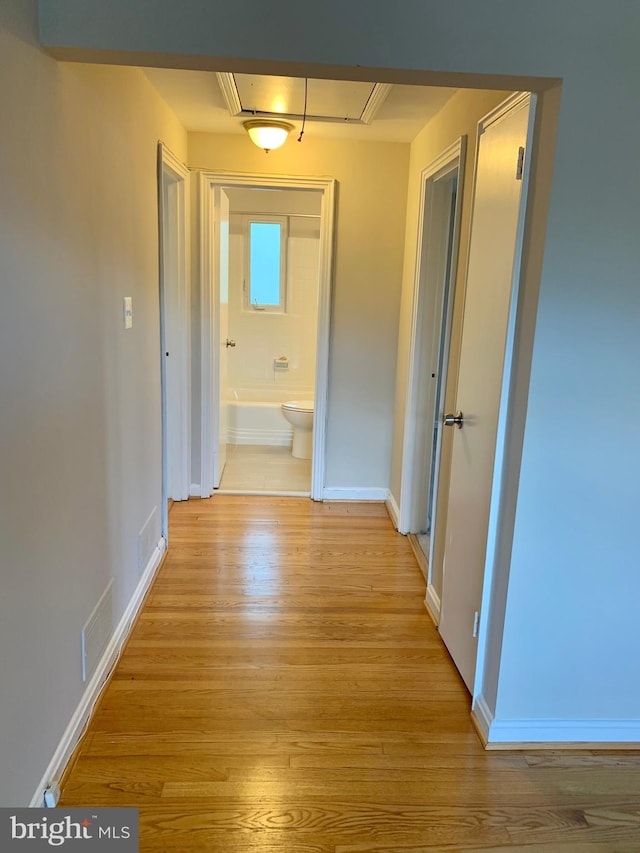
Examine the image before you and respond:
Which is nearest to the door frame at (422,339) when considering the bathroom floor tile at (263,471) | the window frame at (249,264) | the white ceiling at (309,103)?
the white ceiling at (309,103)

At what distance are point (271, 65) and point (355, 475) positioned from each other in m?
2.89

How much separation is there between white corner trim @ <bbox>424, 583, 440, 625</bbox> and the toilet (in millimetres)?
2247

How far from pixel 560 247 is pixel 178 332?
264cm

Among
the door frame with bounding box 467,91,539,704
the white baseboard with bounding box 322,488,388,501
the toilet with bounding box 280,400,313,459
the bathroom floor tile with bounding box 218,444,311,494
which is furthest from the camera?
the toilet with bounding box 280,400,313,459

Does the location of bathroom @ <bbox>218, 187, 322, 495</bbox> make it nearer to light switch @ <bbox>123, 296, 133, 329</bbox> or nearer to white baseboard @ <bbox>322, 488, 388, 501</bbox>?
white baseboard @ <bbox>322, 488, 388, 501</bbox>

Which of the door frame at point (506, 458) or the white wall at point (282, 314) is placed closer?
the door frame at point (506, 458)

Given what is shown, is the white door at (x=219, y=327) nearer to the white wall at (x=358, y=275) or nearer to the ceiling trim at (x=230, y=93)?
the white wall at (x=358, y=275)

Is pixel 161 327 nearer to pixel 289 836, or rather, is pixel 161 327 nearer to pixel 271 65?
pixel 271 65

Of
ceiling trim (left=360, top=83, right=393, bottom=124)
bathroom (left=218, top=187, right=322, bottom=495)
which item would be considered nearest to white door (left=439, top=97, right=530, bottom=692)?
ceiling trim (left=360, top=83, right=393, bottom=124)

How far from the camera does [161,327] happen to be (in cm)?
312

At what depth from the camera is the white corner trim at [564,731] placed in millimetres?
1970

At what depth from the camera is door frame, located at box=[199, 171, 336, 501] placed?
12.2 feet

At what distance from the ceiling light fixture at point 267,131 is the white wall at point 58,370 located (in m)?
0.83

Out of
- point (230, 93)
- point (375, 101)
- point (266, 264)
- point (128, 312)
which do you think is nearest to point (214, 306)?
point (230, 93)
